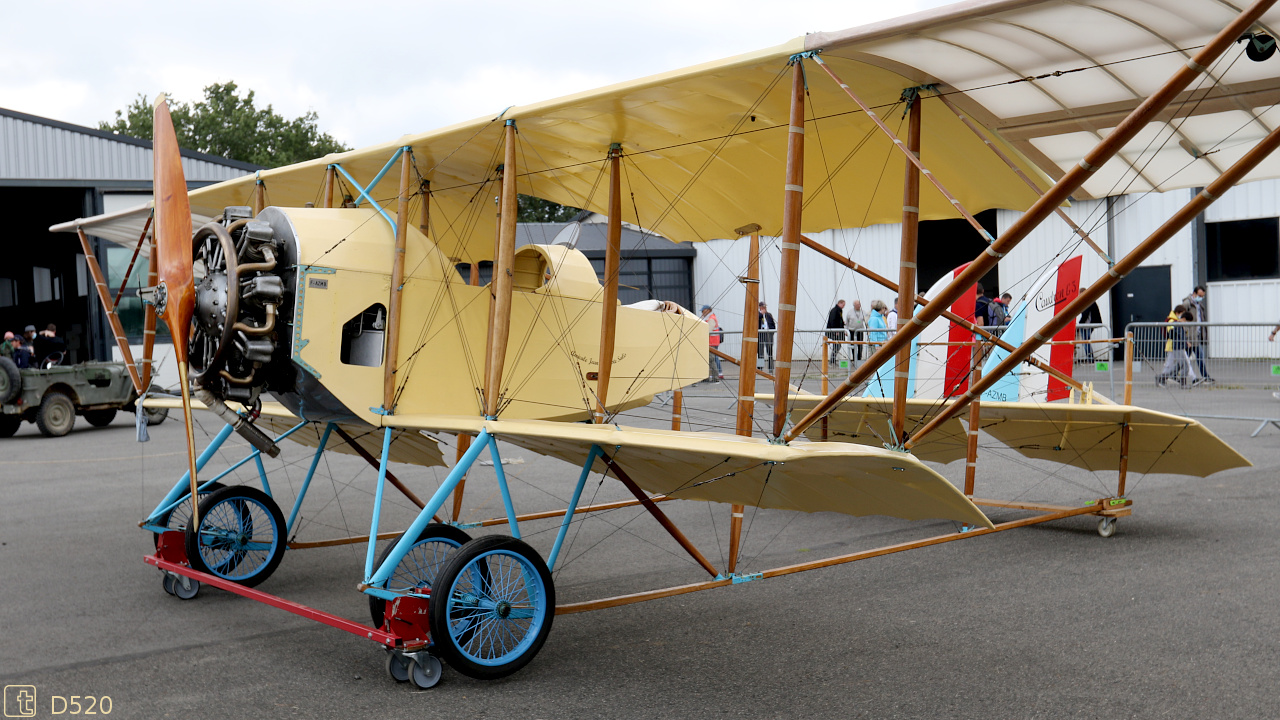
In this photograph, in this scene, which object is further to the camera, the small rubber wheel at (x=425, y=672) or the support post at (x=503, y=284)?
the support post at (x=503, y=284)

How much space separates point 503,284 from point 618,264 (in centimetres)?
124

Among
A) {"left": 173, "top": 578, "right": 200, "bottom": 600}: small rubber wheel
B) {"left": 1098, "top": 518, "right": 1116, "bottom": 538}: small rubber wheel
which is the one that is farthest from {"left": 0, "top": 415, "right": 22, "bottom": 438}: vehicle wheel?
{"left": 1098, "top": 518, "right": 1116, "bottom": 538}: small rubber wheel

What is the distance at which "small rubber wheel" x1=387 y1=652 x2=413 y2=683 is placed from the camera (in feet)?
14.1

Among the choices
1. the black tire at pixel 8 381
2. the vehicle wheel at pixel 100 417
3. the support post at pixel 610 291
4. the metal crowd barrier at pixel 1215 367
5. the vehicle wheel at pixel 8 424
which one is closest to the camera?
the support post at pixel 610 291

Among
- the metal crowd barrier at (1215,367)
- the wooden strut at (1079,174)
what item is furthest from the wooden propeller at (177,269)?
the metal crowd barrier at (1215,367)

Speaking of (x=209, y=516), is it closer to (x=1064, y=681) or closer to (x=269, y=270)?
(x=269, y=270)

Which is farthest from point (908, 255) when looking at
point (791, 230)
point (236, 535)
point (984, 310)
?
point (984, 310)

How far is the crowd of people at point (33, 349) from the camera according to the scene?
18.1m

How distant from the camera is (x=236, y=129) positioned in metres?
67.2

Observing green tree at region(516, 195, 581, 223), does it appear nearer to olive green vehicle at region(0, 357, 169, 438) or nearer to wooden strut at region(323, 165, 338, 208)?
olive green vehicle at region(0, 357, 169, 438)

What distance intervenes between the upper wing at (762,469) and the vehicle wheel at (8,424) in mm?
14063

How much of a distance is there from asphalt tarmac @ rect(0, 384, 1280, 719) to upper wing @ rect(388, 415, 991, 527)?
80cm

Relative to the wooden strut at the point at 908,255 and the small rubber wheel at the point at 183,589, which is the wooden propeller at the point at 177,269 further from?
the wooden strut at the point at 908,255

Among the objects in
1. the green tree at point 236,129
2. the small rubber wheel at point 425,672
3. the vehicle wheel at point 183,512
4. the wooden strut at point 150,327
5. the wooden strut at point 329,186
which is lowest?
the small rubber wheel at point 425,672
